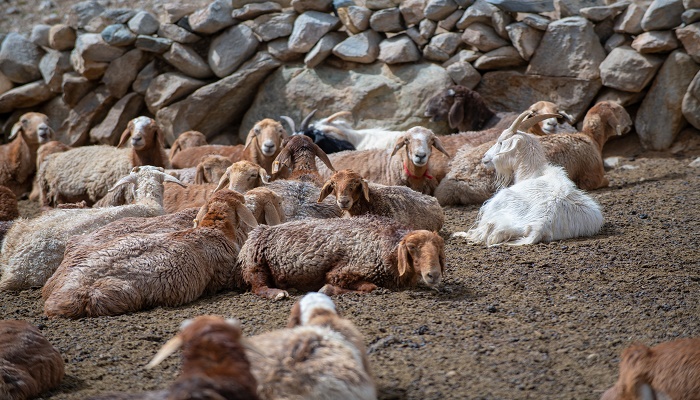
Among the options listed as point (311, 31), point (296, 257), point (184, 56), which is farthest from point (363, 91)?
point (296, 257)

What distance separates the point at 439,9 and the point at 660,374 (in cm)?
1013

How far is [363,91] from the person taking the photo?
14188mm

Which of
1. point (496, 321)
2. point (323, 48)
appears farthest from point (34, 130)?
point (496, 321)

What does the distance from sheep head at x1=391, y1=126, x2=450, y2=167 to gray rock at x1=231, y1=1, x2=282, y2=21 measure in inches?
204

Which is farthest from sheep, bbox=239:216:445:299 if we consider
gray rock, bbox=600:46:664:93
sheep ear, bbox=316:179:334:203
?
gray rock, bbox=600:46:664:93

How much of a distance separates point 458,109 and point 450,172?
2491 millimetres

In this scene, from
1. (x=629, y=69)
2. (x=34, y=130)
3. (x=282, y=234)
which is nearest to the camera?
(x=282, y=234)

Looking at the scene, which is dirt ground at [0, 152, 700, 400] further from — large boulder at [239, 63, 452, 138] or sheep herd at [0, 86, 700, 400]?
large boulder at [239, 63, 452, 138]

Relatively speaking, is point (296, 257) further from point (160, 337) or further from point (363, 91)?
point (363, 91)

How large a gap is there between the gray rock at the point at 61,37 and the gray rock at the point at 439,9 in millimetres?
6641

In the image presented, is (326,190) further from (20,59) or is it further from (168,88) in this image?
(20,59)

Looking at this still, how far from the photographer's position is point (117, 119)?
15.0 meters

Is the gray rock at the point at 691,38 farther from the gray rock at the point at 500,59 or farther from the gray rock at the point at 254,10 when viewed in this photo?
the gray rock at the point at 254,10

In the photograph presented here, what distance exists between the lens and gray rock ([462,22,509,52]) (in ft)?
43.7
